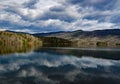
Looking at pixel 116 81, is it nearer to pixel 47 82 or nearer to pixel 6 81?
pixel 47 82

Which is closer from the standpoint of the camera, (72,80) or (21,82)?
(21,82)

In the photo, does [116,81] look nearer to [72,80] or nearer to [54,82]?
[72,80]

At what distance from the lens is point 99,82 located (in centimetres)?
3925

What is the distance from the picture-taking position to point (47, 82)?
38469 mm

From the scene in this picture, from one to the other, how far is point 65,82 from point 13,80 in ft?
30.7

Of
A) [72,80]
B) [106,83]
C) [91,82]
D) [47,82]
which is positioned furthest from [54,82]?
[106,83]

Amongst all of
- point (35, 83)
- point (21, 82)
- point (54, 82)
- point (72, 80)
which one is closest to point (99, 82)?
point (72, 80)

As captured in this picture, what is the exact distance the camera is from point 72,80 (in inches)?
1593

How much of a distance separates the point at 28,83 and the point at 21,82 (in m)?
1.54

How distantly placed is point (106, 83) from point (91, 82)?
258 centimetres

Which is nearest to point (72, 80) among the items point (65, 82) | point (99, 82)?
point (65, 82)

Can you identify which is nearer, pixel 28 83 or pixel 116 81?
pixel 28 83

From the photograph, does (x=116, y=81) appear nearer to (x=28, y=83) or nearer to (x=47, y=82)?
(x=47, y=82)

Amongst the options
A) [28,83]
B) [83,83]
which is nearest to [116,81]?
[83,83]
